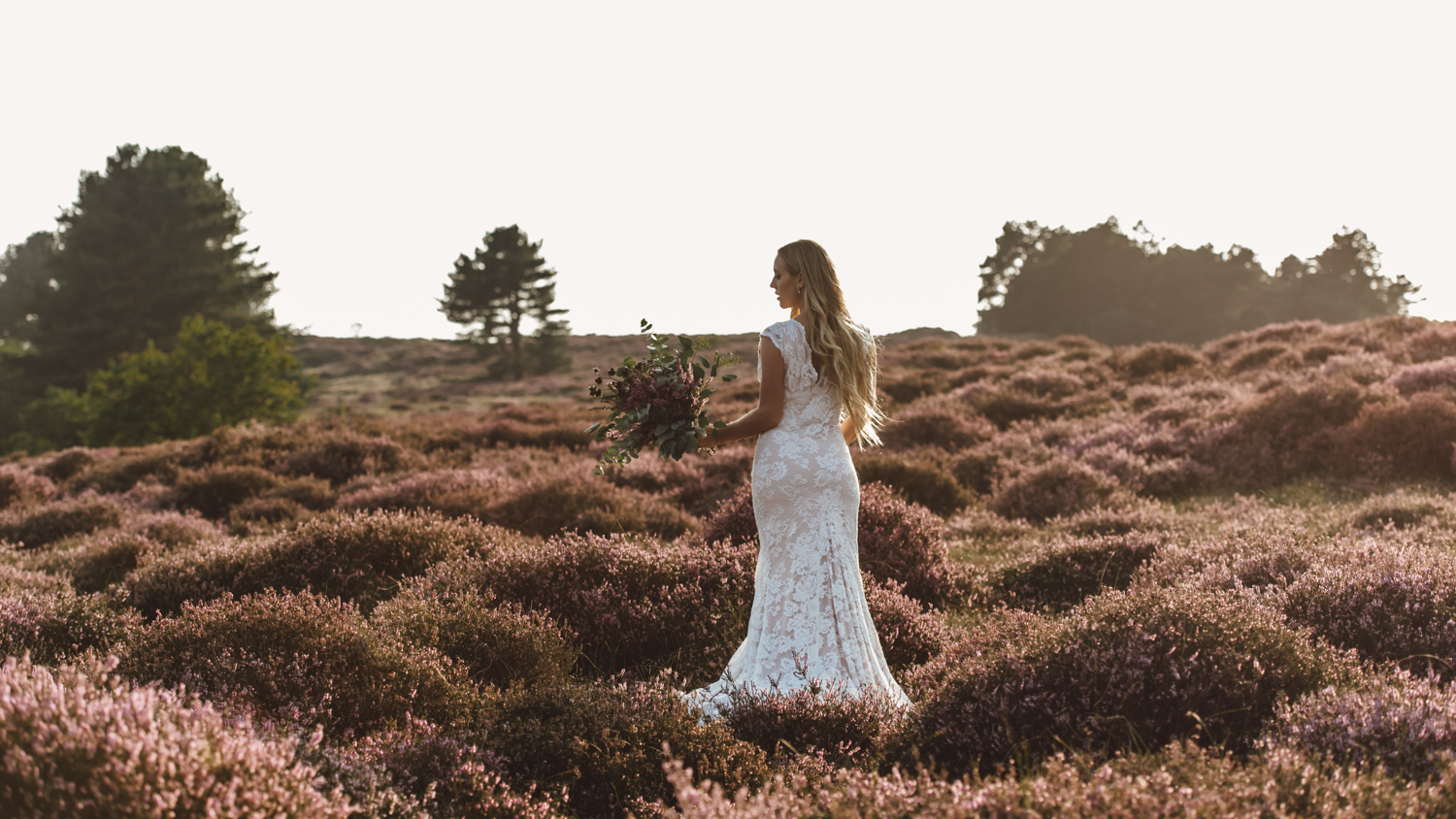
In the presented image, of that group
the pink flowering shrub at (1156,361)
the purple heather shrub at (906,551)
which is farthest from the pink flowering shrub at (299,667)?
the pink flowering shrub at (1156,361)

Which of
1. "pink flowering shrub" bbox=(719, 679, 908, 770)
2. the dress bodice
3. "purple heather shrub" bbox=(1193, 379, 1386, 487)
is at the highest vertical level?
the dress bodice

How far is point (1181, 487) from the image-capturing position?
10.9 m

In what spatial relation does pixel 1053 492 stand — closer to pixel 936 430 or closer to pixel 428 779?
pixel 936 430

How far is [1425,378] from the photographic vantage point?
1232cm

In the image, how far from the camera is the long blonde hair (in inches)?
178

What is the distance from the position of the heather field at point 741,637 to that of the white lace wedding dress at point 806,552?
36 cm

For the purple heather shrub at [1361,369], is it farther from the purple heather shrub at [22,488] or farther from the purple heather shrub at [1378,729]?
the purple heather shrub at [22,488]

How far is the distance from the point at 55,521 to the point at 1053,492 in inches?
539

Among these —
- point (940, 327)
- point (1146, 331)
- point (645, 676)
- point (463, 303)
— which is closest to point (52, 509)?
point (645, 676)

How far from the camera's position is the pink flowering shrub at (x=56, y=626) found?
17.1ft

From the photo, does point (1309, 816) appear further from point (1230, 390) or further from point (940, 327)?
point (940, 327)

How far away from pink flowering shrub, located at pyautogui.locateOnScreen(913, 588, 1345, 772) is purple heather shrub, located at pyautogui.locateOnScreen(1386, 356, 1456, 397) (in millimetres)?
11080

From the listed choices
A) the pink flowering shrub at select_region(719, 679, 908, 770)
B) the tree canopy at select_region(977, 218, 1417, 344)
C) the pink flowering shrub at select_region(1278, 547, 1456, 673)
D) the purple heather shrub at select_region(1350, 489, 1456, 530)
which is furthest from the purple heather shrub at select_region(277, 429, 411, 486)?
the tree canopy at select_region(977, 218, 1417, 344)

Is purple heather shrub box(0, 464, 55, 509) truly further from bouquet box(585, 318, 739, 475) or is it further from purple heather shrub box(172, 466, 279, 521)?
bouquet box(585, 318, 739, 475)
